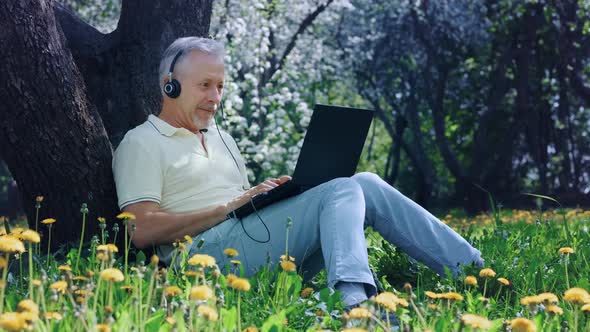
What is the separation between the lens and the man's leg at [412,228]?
123 inches

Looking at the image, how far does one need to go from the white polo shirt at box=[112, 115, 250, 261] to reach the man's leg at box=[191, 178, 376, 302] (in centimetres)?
24

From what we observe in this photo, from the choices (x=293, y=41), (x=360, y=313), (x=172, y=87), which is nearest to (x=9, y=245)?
(x=360, y=313)

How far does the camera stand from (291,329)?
239 cm

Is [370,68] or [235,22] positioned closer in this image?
[235,22]

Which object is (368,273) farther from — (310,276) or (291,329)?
(310,276)

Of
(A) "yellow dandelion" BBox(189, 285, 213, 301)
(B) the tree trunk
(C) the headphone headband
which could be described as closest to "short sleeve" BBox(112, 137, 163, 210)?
(B) the tree trunk

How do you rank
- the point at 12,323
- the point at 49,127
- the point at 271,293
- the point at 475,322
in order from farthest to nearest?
the point at 49,127
the point at 271,293
the point at 475,322
the point at 12,323

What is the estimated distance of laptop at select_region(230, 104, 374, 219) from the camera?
305cm

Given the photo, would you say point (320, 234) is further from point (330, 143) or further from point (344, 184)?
point (330, 143)

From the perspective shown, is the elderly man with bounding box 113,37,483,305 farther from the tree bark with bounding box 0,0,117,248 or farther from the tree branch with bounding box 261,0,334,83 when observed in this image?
the tree branch with bounding box 261,0,334,83

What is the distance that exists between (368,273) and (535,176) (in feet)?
44.7

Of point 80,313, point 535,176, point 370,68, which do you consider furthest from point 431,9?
point 80,313

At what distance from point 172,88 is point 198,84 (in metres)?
0.12

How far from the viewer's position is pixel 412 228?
312 centimetres
